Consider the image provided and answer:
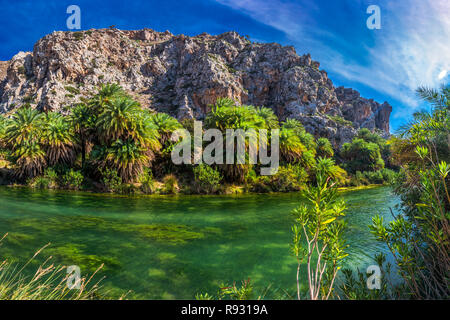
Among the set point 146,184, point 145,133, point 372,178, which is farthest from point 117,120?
point 372,178

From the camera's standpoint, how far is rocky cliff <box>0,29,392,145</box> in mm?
70062

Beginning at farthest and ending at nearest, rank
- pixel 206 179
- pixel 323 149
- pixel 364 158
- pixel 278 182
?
1. pixel 364 158
2. pixel 323 149
3. pixel 278 182
4. pixel 206 179

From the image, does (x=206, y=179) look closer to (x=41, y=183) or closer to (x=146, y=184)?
(x=146, y=184)

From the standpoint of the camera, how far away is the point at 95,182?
2327 centimetres

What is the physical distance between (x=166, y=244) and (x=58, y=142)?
2267 centimetres

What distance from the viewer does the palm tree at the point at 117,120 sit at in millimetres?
22344

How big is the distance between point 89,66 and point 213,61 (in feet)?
142

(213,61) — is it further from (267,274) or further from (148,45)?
(267,274)

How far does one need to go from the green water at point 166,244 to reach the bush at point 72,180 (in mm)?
7728

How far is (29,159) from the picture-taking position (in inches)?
885

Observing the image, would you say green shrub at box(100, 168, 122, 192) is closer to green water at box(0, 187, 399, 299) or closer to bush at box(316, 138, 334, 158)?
green water at box(0, 187, 399, 299)

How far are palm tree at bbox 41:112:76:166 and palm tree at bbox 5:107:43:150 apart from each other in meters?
0.84

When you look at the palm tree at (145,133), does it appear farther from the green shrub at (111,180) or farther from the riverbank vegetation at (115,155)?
the green shrub at (111,180)

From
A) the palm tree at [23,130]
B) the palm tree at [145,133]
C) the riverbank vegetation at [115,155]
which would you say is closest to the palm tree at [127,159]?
the riverbank vegetation at [115,155]
